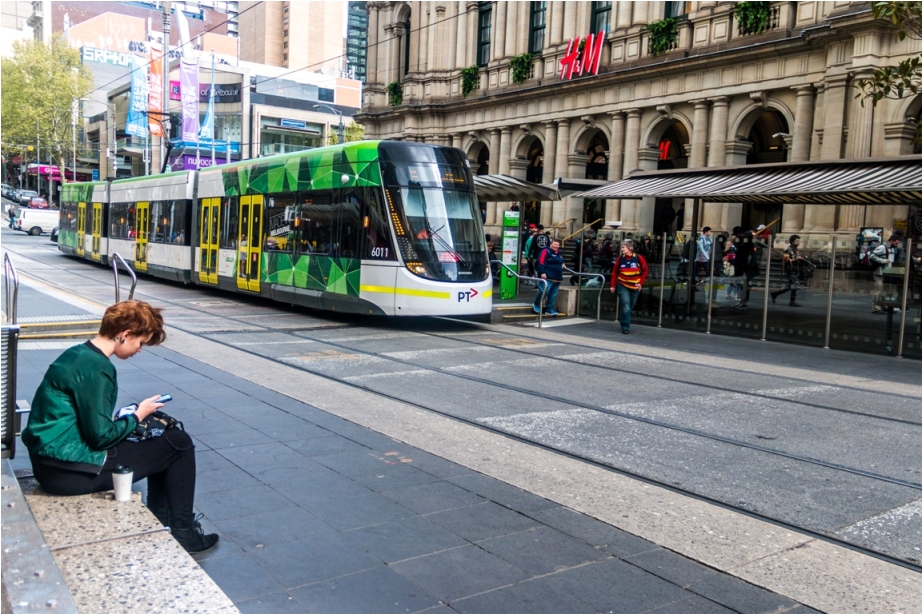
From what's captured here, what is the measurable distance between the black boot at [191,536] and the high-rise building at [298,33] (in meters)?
138

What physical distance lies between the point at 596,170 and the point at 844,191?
79.6 ft

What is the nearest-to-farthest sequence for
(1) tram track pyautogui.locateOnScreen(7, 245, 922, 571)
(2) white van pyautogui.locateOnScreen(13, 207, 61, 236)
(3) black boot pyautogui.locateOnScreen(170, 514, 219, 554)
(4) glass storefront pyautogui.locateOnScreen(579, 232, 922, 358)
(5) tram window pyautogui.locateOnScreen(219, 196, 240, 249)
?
(3) black boot pyautogui.locateOnScreen(170, 514, 219, 554), (1) tram track pyautogui.locateOnScreen(7, 245, 922, 571), (4) glass storefront pyautogui.locateOnScreen(579, 232, 922, 358), (5) tram window pyautogui.locateOnScreen(219, 196, 240, 249), (2) white van pyautogui.locateOnScreen(13, 207, 61, 236)

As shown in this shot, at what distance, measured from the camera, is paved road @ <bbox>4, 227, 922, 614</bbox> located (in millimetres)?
6336

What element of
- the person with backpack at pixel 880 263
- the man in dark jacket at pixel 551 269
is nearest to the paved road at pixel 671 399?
the person with backpack at pixel 880 263

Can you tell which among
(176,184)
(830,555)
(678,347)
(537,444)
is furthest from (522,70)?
(830,555)

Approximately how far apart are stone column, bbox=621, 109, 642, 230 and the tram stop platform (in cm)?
2522

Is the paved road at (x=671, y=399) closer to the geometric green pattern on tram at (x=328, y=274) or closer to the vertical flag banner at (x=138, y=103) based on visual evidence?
the geometric green pattern on tram at (x=328, y=274)

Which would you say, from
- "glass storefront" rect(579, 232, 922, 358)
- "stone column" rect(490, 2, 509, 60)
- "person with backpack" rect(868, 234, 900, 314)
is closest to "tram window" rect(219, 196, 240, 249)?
"glass storefront" rect(579, 232, 922, 358)

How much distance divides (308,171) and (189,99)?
27.2m

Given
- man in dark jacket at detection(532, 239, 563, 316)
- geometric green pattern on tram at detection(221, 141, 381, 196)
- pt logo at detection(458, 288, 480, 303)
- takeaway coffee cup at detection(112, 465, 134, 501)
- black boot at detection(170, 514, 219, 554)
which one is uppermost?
geometric green pattern on tram at detection(221, 141, 381, 196)

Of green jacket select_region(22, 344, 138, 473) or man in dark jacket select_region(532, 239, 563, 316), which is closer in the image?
green jacket select_region(22, 344, 138, 473)

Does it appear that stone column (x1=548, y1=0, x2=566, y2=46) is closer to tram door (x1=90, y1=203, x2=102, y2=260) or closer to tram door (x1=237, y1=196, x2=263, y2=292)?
tram door (x1=237, y1=196, x2=263, y2=292)

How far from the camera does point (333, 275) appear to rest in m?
16.7

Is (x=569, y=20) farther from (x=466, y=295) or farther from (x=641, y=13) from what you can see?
(x=466, y=295)
